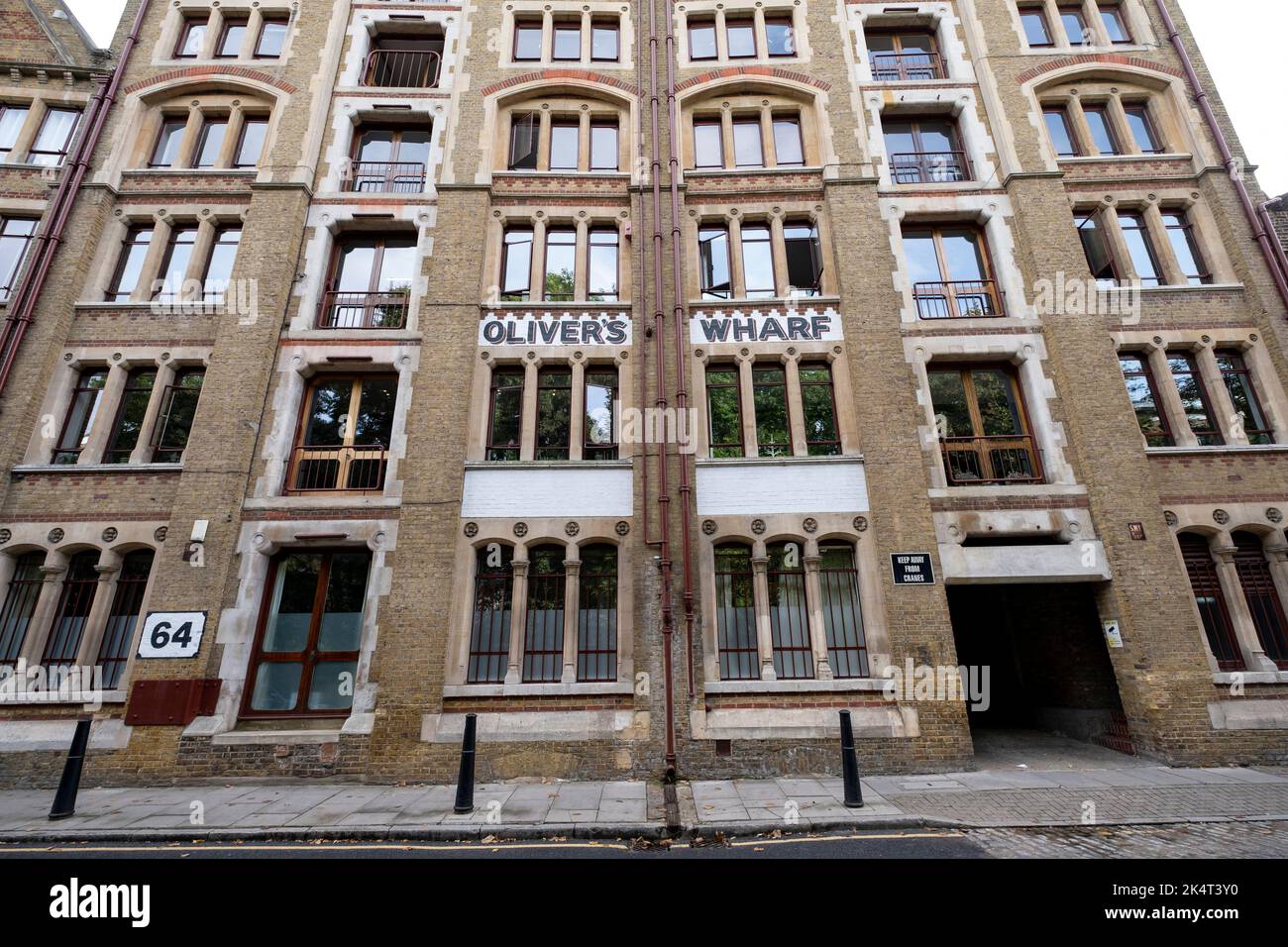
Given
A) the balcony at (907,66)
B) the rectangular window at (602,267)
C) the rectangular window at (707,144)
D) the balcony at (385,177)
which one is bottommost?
the rectangular window at (602,267)

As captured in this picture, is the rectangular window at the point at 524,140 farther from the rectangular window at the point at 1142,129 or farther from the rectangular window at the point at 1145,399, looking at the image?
the rectangular window at the point at 1142,129

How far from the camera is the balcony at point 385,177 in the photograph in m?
14.3

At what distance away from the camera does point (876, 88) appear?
1476 centimetres

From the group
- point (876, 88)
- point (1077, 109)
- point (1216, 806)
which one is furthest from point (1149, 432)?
point (876, 88)

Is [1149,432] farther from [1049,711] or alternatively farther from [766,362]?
[766,362]

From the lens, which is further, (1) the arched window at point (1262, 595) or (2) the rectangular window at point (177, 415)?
(2) the rectangular window at point (177, 415)

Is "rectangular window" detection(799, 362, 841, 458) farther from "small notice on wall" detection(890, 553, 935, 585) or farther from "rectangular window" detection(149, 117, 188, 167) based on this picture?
"rectangular window" detection(149, 117, 188, 167)

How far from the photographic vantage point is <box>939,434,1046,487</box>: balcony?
11.9 m

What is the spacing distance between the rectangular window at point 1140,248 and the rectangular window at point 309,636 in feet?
62.1

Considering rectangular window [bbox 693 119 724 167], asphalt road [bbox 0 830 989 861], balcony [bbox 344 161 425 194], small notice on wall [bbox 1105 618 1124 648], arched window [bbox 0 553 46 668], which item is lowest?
asphalt road [bbox 0 830 989 861]

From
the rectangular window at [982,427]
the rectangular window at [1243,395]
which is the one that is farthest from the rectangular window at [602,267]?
the rectangular window at [1243,395]

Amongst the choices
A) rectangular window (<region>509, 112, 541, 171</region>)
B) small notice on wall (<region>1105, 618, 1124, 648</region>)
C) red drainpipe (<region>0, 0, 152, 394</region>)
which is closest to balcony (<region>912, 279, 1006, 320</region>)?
small notice on wall (<region>1105, 618, 1124, 648</region>)

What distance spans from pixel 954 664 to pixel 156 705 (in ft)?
47.7

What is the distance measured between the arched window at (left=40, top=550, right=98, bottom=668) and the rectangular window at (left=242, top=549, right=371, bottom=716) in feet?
11.4
